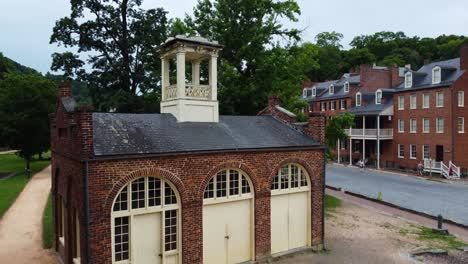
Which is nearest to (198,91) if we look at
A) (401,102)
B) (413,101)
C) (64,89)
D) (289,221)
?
(64,89)

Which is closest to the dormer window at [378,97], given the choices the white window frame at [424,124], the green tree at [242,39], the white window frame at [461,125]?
the white window frame at [424,124]

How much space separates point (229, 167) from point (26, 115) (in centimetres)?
2800

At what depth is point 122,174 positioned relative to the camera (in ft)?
31.0

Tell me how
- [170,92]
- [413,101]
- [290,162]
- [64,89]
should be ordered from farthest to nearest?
[413,101] → [170,92] → [290,162] → [64,89]

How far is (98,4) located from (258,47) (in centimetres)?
1360

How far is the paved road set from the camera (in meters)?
A: 20.0

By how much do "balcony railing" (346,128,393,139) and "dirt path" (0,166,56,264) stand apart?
3116cm

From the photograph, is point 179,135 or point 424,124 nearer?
point 179,135

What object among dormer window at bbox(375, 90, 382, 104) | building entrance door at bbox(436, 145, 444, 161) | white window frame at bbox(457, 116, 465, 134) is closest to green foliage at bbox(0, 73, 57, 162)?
dormer window at bbox(375, 90, 382, 104)

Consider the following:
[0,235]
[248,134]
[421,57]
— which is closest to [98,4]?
[0,235]

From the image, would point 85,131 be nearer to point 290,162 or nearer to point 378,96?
point 290,162

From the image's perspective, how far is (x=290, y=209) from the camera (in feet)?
42.4

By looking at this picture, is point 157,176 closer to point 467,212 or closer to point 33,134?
point 467,212

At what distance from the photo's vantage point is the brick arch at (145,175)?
30.5ft
